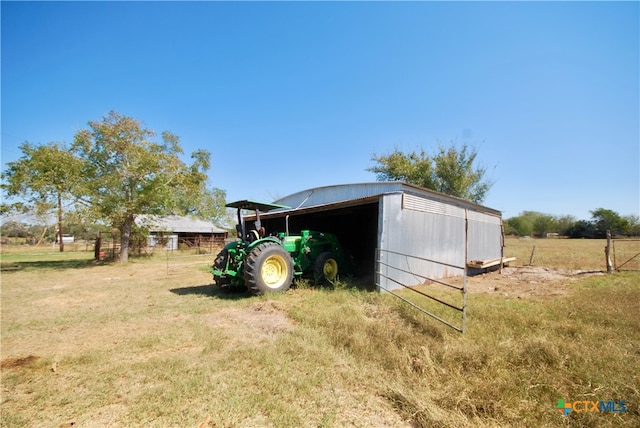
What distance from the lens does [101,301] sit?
22.8ft

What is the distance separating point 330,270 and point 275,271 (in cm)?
199

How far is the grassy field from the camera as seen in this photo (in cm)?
253

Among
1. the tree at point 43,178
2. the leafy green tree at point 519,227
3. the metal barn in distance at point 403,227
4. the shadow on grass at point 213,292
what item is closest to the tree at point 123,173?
the tree at point 43,178

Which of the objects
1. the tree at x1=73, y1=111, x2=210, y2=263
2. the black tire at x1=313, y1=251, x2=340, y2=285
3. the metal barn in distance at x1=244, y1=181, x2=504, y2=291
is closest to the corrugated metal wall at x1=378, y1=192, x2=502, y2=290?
the metal barn in distance at x1=244, y1=181, x2=504, y2=291

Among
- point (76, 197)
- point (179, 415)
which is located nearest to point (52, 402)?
point (179, 415)

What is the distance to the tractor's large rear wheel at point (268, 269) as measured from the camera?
6430 millimetres

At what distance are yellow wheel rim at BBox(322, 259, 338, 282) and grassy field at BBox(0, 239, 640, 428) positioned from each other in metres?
2.35

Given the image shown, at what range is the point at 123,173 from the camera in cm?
1499

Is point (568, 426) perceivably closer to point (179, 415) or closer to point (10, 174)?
point (179, 415)

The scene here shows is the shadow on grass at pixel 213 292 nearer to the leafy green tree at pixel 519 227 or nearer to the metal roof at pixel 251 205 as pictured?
the metal roof at pixel 251 205

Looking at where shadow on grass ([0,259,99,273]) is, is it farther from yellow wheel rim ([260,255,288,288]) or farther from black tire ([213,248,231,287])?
yellow wheel rim ([260,255,288,288])

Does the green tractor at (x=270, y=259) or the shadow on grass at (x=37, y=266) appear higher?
the green tractor at (x=270, y=259)

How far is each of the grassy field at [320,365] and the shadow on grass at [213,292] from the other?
3.60 ft

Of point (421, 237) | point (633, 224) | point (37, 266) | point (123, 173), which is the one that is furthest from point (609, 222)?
point (37, 266)
